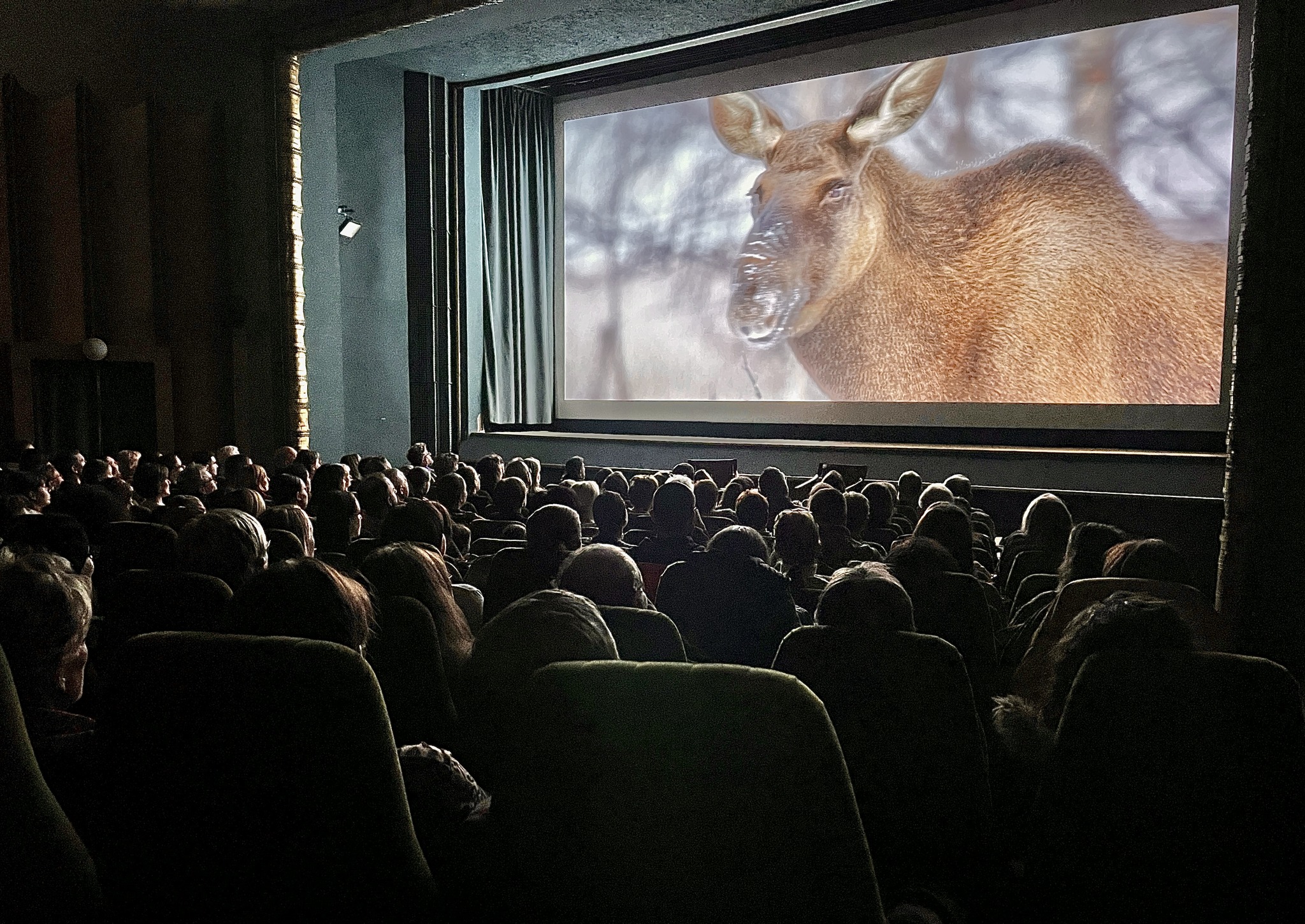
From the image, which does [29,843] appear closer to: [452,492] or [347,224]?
[452,492]

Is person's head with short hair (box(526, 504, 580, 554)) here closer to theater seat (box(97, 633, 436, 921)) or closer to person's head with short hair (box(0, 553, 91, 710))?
Answer: person's head with short hair (box(0, 553, 91, 710))

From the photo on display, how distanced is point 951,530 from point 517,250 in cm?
965

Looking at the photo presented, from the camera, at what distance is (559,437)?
36.4 feet

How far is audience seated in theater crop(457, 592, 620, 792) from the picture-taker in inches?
55.0

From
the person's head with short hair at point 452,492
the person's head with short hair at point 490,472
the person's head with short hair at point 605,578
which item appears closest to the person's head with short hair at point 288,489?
the person's head with short hair at point 452,492

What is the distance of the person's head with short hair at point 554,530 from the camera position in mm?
2715

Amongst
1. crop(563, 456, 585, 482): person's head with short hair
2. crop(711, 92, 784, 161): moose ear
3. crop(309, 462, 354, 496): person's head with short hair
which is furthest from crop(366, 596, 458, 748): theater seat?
crop(711, 92, 784, 161): moose ear

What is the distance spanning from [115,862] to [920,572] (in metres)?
1.89

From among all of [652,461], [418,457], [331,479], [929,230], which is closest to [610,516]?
[331,479]

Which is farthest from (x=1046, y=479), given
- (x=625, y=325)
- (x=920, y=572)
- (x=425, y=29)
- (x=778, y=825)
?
(x=778, y=825)

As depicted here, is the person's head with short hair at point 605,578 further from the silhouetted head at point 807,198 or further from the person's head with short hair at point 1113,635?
the silhouetted head at point 807,198

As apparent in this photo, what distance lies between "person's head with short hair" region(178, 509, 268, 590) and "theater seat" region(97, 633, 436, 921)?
3.91 feet

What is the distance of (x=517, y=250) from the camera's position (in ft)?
38.9

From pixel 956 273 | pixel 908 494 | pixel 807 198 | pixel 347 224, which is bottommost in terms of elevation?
pixel 908 494
